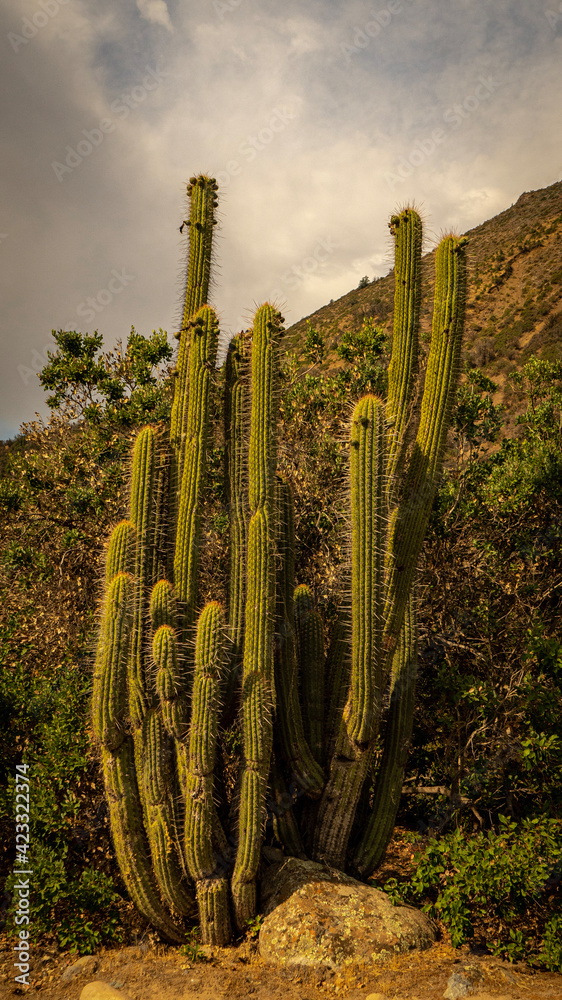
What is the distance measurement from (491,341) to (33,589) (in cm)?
2531

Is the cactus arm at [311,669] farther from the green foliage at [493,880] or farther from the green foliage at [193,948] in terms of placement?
the green foliage at [193,948]

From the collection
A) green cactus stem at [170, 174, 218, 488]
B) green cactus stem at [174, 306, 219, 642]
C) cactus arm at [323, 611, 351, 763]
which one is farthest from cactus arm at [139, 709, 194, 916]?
green cactus stem at [170, 174, 218, 488]

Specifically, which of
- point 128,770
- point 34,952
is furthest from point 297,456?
point 34,952

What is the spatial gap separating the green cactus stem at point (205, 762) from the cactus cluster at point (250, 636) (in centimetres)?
1

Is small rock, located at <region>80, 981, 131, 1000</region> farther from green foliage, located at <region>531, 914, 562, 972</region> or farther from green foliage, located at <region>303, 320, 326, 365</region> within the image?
green foliage, located at <region>303, 320, 326, 365</region>

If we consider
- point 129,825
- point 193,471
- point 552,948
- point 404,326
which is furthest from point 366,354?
point 552,948

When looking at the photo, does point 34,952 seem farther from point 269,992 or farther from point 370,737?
point 370,737

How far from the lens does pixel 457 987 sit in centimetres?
347

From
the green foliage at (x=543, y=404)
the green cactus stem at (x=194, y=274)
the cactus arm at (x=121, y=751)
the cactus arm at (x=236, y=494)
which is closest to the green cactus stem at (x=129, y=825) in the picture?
the cactus arm at (x=121, y=751)

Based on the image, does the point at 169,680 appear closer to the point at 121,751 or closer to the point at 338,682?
the point at 121,751

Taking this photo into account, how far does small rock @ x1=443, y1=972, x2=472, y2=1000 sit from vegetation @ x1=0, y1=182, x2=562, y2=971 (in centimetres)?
45

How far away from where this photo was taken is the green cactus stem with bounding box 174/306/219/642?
4.36 metres

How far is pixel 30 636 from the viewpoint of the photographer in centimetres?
641

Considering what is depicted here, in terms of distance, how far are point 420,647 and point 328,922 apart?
2.76m
